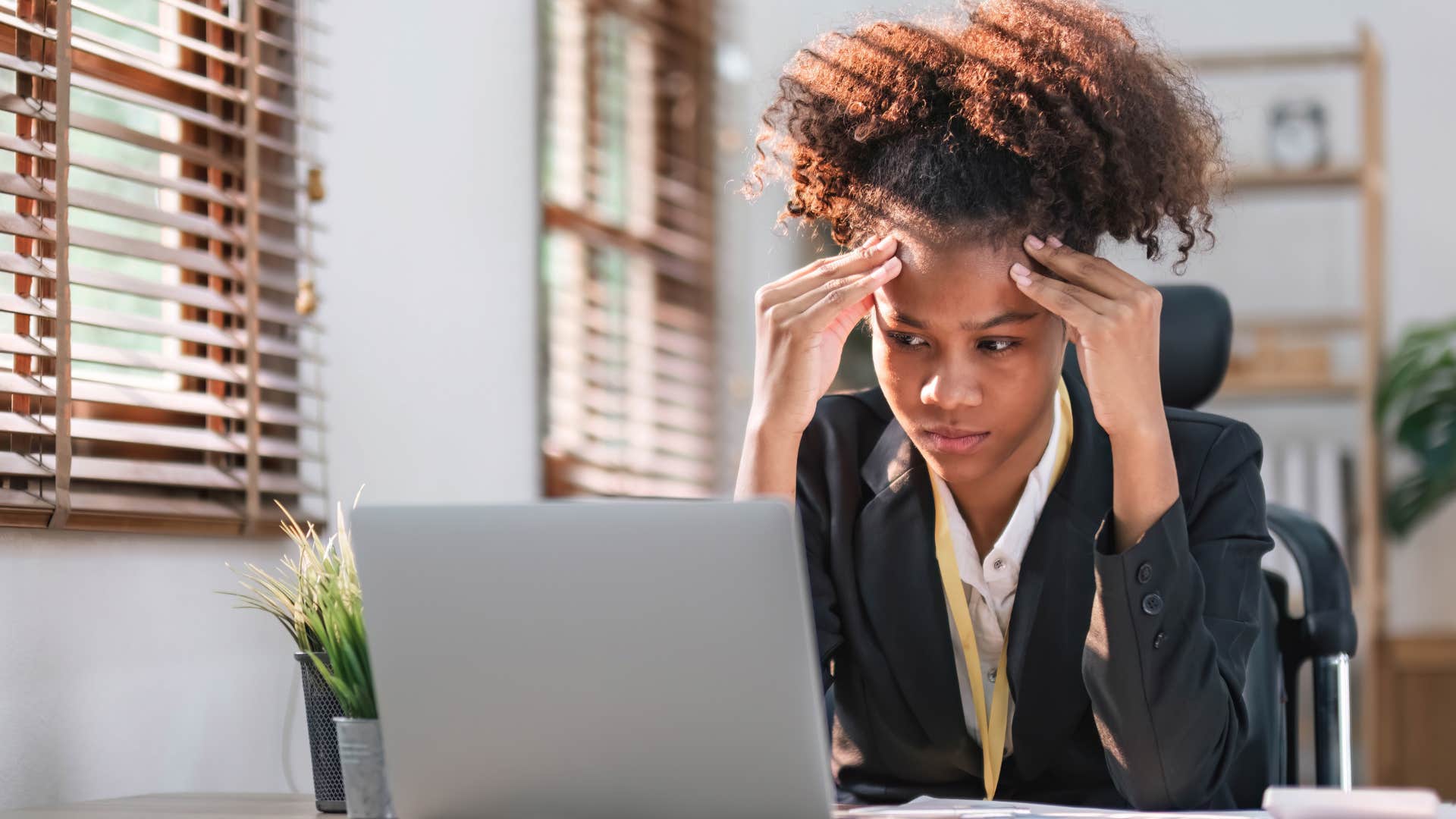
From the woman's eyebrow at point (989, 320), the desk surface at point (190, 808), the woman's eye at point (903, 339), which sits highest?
the woman's eyebrow at point (989, 320)

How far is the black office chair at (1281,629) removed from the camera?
1561mm

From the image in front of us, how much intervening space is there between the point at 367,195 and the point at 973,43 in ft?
3.19

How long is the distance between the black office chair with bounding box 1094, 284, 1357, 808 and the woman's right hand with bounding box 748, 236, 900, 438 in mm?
314

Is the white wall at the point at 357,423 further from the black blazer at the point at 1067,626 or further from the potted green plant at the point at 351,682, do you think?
the black blazer at the point at 1067,626

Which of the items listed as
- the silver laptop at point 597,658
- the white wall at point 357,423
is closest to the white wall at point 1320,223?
the white wall at point 357,423

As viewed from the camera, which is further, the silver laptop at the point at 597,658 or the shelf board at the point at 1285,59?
the shelf board at the point at 1285,59

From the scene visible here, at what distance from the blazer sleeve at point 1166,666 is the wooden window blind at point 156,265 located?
3.21 feet

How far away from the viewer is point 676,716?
3.04 feet

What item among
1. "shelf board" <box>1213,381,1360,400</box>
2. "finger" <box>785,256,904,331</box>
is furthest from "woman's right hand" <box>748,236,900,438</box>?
"shelf board" <box>1213,381,1360,400</box>

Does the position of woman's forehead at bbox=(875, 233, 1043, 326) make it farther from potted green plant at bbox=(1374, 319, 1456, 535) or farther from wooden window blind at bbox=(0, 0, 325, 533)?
potted green plant at bbox=(1374, 319, 1456, 535)

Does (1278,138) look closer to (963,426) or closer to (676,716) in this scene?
(963,426)

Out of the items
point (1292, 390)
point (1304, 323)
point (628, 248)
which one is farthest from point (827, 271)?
point (1304, 323)

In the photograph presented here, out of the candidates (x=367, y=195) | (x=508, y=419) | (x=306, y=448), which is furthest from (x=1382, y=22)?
(x=306, y=448)

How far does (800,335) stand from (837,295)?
66 millimetres
